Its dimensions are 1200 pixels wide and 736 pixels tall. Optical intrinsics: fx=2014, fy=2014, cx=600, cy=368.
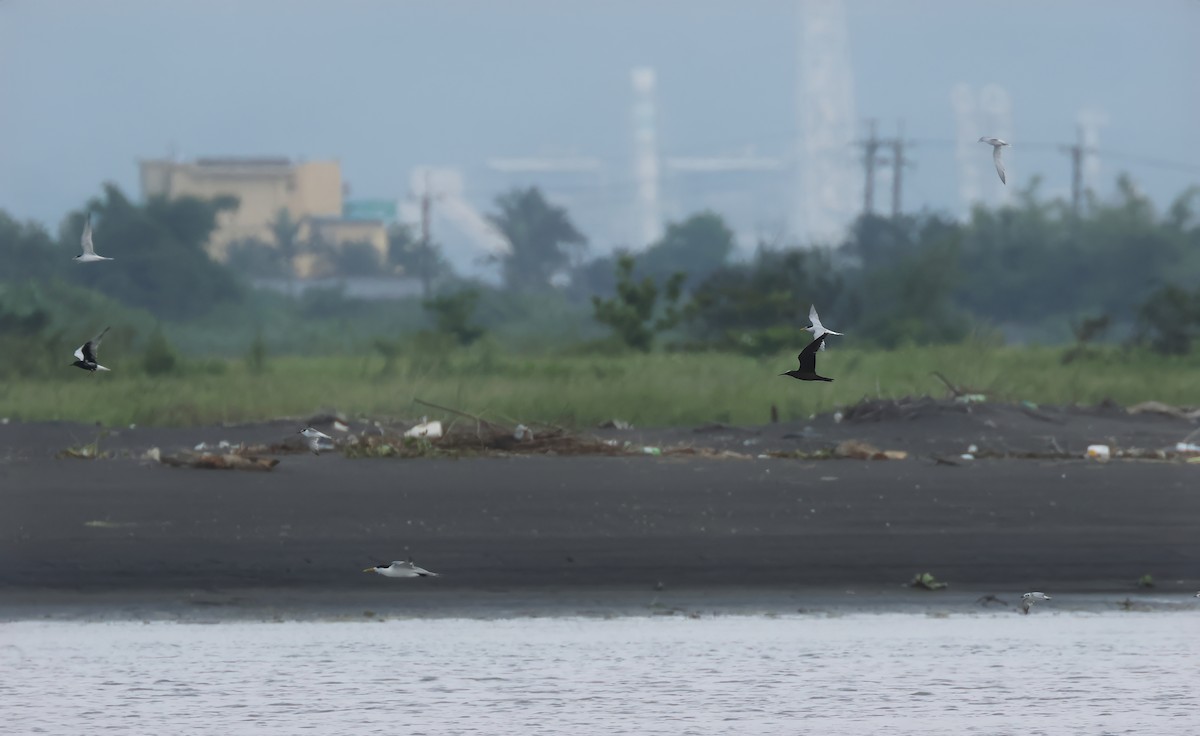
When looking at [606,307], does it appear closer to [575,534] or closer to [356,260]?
[356,260]

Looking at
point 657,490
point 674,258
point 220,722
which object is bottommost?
point 220,722

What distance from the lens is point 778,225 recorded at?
31719mm

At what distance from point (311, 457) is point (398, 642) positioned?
4.78 metres

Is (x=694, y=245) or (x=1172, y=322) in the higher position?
(x=694, y=245)

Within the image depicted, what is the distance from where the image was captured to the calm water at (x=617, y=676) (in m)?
9.31

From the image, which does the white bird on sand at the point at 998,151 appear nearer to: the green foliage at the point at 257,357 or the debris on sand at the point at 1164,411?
the debris on sand at the point at 1164,411

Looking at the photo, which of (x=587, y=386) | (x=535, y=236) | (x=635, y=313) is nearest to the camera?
(x=587, y=386)

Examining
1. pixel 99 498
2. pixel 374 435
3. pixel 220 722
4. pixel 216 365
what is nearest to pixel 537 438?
pixel 374 435

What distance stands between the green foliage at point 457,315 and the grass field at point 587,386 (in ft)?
3.40

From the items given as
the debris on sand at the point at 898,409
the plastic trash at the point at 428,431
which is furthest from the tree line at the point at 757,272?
the plastic trash at the point at 428,431

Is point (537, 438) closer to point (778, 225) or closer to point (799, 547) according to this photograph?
point (799, 547)

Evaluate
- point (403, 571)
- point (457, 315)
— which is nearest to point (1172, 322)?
point (457, 315)

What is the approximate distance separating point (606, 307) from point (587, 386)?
5897 mm

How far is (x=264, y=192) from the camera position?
35.3 meters
